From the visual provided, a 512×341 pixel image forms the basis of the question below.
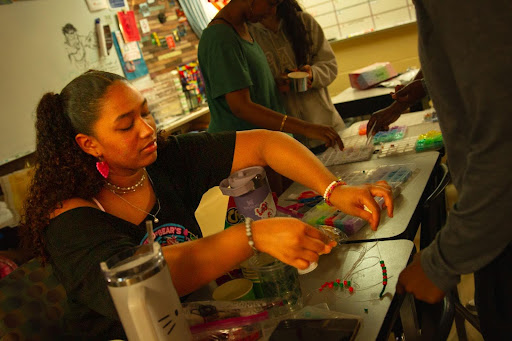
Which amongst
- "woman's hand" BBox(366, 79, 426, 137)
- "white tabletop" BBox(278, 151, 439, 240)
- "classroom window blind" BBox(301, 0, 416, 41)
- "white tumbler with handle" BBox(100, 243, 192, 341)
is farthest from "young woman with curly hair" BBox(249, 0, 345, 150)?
"classroom window blind" BBox(301, 0, 416, 41)

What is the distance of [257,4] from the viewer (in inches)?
94.8

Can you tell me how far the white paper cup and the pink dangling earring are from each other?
4.67ft

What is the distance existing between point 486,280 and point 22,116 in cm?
342

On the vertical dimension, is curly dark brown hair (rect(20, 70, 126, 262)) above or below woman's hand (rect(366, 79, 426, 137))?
above

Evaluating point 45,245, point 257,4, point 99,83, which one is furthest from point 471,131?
point 257,4

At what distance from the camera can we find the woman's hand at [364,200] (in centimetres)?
A: 135

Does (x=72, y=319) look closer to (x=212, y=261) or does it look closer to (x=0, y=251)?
(x=212, y=261)

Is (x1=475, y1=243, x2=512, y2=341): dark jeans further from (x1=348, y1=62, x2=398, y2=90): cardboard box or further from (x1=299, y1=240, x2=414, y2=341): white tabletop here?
(x1=348, y1=62, x2=398, y2=90): cardboard box

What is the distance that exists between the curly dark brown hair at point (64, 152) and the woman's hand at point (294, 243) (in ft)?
2.19

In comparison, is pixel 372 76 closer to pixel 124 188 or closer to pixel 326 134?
pixel 326 134

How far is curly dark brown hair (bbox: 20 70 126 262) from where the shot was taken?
1.41 metres

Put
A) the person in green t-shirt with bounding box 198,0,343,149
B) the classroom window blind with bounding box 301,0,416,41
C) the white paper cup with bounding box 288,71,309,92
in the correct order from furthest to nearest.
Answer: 1. the classroom window blind with bounding box 301,0,416,41
2. the white paper cup with bounding box 288,71,309,92
3. the person in green t-shirt with bounding box 198,0,343,149

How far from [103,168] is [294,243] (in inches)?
28.5

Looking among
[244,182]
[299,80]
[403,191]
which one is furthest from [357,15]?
[244,182]
